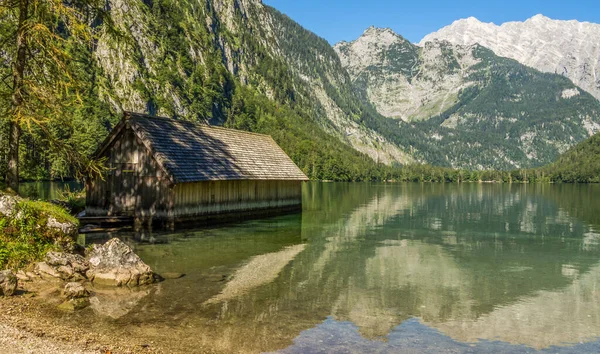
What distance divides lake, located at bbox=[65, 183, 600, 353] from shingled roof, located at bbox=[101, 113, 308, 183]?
4254mm

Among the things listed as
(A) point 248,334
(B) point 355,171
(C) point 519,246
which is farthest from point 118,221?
(B) point 355,171

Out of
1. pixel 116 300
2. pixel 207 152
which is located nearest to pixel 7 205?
pixel 116 300

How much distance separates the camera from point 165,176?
1232 inches

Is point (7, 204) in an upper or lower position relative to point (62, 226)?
upper

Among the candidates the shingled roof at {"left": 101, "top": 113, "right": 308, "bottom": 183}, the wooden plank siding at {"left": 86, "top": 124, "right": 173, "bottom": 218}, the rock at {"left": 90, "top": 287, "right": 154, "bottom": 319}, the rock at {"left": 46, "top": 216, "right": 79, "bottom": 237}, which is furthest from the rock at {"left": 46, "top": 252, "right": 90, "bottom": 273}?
the wooden plank siding at {"left": 86, "top": 124, "right": 173, "bottom": 218}

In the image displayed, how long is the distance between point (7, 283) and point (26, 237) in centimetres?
337

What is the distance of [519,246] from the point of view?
3100 cm

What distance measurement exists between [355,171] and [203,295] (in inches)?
7269

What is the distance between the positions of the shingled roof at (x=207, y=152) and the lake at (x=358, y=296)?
4.25 m

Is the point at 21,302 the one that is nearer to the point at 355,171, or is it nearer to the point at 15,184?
the point at 15,184

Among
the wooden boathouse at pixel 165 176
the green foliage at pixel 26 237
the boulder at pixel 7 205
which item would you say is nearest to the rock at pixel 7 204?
the boulder at pixel 7 205

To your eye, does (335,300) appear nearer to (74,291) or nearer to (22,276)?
(74,291)

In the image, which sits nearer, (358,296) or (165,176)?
(358,296)

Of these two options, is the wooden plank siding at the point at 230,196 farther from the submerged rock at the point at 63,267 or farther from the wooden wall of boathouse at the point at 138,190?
the submerged rock at the point at 63,267
